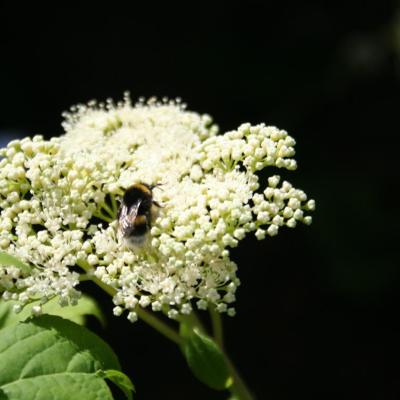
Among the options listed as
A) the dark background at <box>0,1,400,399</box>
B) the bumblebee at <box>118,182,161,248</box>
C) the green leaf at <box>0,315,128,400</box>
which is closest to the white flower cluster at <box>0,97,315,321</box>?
the bumblebee at <box>118,182,161,248</box>

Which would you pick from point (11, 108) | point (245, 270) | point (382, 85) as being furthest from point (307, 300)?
point (11, 108)

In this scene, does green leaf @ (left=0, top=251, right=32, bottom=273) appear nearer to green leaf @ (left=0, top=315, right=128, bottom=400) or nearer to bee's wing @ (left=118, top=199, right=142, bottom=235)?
green leaf @ (left=0, top=315, right=128, bottom=400)

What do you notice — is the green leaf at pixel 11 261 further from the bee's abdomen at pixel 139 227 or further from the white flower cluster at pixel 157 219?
the bee's abdomen at pixel 139 227

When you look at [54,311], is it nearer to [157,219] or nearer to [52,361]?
[52,361]

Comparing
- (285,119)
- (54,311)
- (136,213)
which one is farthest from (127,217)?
(285,119)

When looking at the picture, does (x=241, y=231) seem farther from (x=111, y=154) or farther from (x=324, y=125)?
(x=324, y=125)

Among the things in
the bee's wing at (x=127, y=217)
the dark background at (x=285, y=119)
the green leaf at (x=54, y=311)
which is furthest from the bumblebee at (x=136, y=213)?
the dark background at (x=285, y=119)
